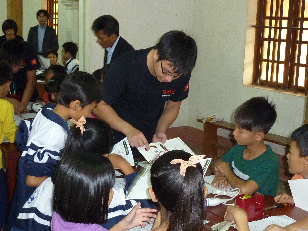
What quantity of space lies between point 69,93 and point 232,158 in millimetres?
1058

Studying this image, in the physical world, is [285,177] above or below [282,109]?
below

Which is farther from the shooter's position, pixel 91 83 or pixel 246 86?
pixel 246 86

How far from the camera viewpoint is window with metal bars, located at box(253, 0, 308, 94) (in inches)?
181

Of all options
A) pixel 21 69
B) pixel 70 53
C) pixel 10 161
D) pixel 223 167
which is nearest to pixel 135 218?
pixel 223 167

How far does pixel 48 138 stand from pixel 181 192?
847mm

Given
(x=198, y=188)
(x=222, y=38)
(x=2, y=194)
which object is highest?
(x=222, y=38)

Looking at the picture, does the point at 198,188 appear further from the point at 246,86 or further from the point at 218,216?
the point at 246,86

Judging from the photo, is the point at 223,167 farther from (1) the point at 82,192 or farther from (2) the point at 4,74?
(2) the point at 4,74

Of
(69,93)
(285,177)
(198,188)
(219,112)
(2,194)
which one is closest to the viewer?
(198,188)

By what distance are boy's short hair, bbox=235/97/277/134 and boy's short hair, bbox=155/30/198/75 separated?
49 cm

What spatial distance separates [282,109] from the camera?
4.70 metres

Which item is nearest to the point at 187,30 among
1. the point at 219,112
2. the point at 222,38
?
the point at 222,38

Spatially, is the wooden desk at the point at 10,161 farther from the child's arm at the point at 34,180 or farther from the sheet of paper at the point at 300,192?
the sheet of paper at the point at 300,192

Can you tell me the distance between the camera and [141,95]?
2680 mm
